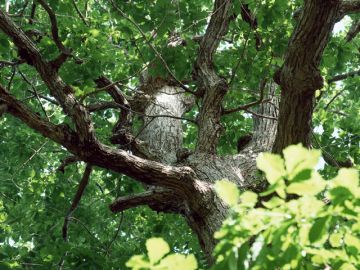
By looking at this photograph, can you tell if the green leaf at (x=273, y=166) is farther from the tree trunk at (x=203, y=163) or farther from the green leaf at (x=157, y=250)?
the tree trunk at (x=203, y=163)

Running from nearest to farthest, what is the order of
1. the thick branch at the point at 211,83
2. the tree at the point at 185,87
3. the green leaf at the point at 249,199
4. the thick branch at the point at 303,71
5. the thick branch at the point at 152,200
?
1. the green leaf at the point at 249,199
2. the thick branch at the point at 303,71
3. the tree at the point at 185,87
4. the thick branch at the point at 152,200
5. the thick branch at the point at 211,83

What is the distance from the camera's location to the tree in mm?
3268

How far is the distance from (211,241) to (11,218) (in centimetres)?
331

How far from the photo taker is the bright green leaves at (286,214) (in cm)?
141

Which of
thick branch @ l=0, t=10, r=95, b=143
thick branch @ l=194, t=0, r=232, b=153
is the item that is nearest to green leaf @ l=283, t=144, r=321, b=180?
thick branch @ l=0, t=10, r=95, b=143

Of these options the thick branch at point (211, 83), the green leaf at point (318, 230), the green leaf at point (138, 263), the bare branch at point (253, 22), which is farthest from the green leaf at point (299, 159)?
the bare branch at point (253, 22)

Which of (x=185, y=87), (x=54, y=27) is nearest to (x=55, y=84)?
(x=54, y=27)

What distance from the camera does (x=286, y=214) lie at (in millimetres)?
→ 1539

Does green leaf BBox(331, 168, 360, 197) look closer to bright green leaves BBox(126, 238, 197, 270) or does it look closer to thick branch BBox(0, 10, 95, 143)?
bright green leaves BBox(126, 238, 197, 270)

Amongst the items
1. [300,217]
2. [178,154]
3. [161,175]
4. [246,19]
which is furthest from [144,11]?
[300,217]

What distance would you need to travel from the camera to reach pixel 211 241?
11.1ft

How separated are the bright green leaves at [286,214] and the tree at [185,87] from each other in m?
1.66

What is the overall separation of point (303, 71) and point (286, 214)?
169 cm

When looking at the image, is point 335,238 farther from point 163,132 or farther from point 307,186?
point 163,132
